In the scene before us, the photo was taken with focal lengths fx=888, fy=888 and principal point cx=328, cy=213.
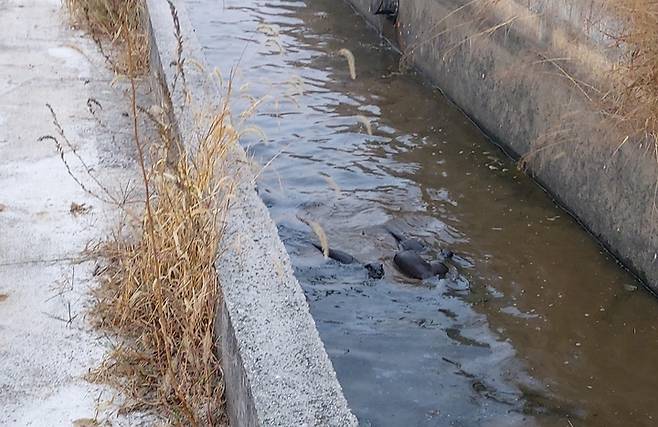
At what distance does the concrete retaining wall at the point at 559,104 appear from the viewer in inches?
232

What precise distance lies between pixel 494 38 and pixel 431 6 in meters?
1.76

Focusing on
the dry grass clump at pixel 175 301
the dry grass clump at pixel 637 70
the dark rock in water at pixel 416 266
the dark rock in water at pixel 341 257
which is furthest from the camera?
the dark rock in water at pixel 341 257

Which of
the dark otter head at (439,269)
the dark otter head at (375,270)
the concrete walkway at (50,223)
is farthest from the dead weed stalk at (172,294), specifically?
the dark otter head at (439,269)

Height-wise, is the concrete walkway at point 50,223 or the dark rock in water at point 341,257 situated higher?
the concrete walkway at point 50,223

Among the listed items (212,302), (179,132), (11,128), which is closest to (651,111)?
(179,132)

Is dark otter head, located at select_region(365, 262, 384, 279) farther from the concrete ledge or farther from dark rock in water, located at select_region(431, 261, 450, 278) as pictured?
the concrete ledge

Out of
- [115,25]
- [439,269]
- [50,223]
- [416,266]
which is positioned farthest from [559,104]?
[50,223]

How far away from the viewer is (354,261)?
587cm

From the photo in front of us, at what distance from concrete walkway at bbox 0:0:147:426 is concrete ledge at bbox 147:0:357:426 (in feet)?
1.66

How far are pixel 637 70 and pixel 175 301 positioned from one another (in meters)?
3.60

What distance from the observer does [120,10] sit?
7.39 metres

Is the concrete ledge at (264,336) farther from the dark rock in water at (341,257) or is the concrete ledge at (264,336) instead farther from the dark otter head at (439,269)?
the dark otter head at (439,269)

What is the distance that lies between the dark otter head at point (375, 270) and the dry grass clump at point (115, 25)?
2.37 m

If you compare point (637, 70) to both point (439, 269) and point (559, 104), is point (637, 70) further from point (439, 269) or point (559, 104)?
point (439, 269)
